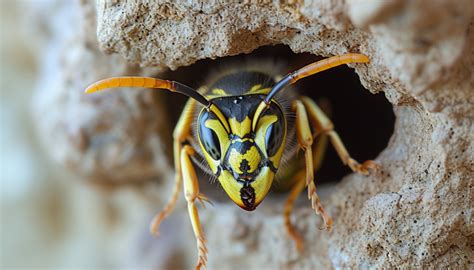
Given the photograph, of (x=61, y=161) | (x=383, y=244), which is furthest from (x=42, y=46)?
(x=383, y=244)

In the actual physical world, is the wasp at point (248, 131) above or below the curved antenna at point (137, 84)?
below

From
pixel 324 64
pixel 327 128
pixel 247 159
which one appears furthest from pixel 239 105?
pixel 327 128

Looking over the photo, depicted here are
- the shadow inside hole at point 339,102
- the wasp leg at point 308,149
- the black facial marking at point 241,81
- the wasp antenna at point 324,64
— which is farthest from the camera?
the shadow inside hole at point 339,102

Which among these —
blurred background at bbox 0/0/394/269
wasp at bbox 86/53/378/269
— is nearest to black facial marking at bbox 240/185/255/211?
wasp at bbox 86/53/378/269

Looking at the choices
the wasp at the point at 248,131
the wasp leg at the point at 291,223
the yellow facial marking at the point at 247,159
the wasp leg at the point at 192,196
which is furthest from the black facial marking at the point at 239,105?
the wasp leg at the point at 291,223

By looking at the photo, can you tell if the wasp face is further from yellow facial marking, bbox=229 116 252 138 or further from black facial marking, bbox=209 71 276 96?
black facial marking, bbox=209 71 276 96

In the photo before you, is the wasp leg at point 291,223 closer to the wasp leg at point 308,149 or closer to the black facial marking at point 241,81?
the wasp leg at point 308,149

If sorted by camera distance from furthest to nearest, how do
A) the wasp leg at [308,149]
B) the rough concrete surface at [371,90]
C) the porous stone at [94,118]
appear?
the porous stone at [94,118] < the wasp leg at [308,149] < the rough concrete surface at [371,90]
